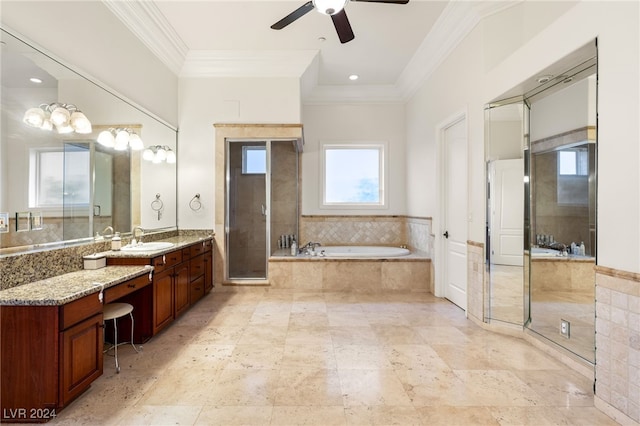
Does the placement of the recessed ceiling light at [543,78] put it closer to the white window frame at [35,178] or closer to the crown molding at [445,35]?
the crown molding at [445,35]

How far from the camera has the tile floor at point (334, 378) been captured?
6.26 ft

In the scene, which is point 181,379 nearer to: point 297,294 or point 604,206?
point 297,294

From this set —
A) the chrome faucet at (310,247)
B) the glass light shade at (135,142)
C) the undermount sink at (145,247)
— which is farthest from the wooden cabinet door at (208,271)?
the glass light shade at (135,142)

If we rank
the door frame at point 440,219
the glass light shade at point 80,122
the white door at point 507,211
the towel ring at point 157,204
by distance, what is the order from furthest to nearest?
the door frame at point 440,219
the towel ring at point 157,204
the white door at point 507,211
the glass light shade at point 80,122

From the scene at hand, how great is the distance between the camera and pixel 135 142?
3527 millimetres

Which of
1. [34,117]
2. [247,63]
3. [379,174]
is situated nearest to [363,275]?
[379,174]

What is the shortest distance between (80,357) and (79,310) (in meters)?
0.30

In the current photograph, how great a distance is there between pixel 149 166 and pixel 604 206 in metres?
4.22

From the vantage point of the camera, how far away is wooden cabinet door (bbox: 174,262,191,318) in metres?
3.39

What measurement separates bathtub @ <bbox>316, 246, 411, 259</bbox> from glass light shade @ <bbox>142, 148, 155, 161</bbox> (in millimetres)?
2590

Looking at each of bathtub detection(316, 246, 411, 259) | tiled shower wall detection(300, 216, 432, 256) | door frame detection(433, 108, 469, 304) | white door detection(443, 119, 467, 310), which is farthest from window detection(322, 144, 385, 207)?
white door detection(443, 119, 467, 310)

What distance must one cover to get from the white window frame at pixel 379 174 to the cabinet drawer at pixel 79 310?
3977 millimetres

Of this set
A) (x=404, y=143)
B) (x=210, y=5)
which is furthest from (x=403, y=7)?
(x=404, y=143)

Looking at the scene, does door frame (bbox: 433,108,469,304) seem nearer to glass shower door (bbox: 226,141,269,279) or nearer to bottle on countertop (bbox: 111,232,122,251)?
glass shower door (bbox: 226,141,269,279)
